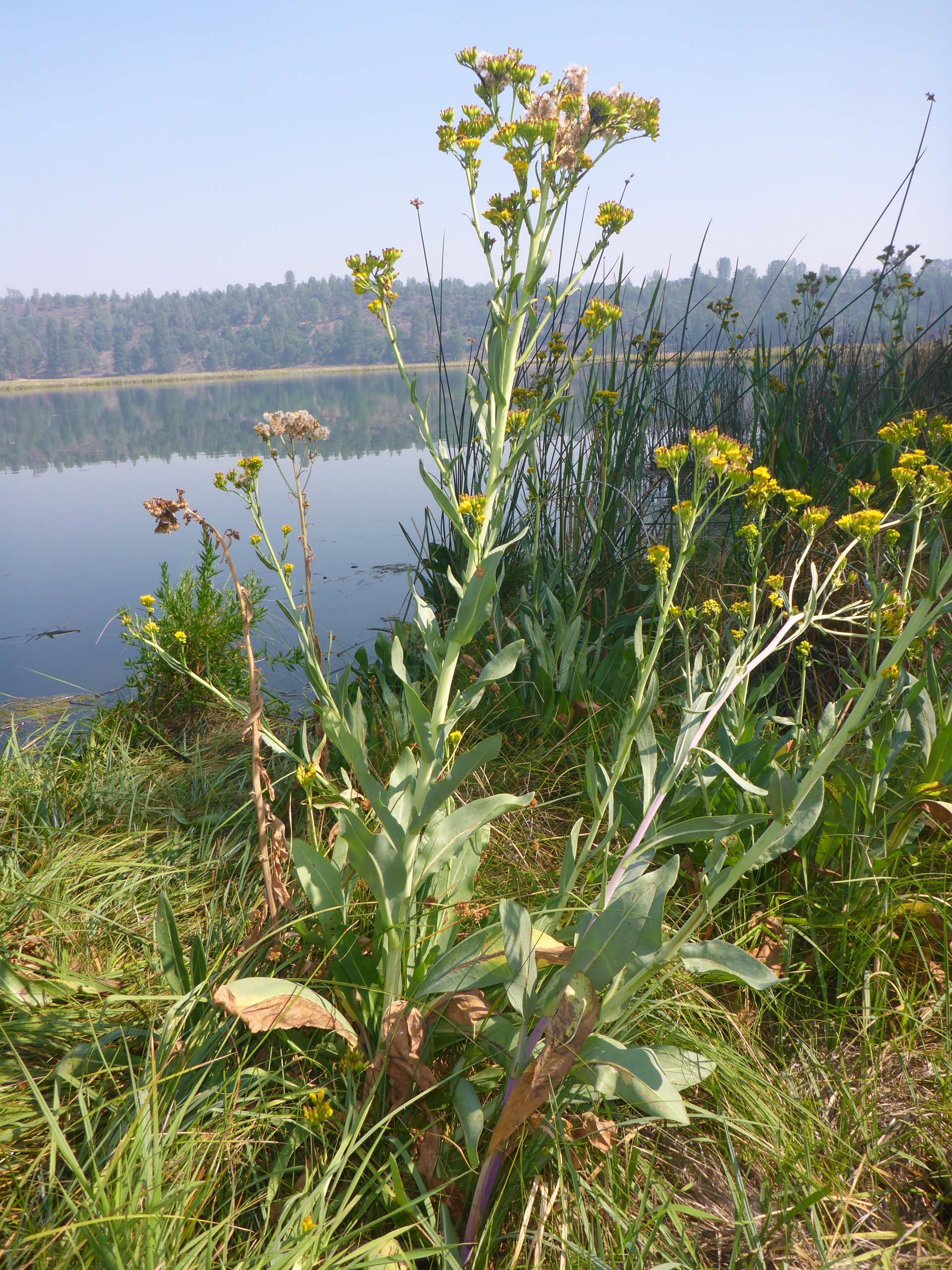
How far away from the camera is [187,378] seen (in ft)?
119

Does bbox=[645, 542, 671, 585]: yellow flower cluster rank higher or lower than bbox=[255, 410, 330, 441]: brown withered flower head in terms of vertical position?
lower

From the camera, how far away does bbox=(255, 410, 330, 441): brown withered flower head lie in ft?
5.01

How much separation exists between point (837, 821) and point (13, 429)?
13.4 m

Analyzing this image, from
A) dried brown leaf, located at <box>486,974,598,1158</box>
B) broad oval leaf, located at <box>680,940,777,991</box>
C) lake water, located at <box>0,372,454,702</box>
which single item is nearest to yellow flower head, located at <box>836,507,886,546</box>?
broad oval leaf, located at <box>680,940,777,991</box>

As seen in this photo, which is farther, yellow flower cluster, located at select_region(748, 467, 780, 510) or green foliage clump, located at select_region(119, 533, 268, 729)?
green foliage clump, located at select_region(119, 533, 268, 729)

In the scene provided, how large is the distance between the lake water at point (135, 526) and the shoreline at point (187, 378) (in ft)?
61.8

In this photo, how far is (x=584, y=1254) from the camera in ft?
2.83

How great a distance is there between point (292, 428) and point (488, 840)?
87cm

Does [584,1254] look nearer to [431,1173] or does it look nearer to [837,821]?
[431,1173]

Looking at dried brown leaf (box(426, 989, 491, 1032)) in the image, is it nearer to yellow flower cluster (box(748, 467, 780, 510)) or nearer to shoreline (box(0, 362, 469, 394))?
yellow flower cluster (box(748, 467, 780, 510))

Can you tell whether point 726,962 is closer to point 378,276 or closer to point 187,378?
point 378,276

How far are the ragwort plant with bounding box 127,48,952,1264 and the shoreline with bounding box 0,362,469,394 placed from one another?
27025mm

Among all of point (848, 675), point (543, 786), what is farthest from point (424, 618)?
point (848, 675)

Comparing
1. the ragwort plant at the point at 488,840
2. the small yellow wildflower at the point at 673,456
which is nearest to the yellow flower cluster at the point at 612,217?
the ragwort plant at the point at 488,840
